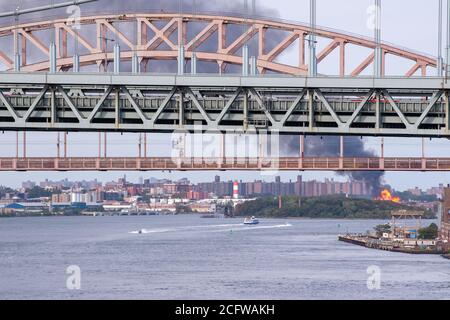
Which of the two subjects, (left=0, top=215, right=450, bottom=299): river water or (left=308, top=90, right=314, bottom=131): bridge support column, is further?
(left=0, top=215, right=450, bottom=299): river water

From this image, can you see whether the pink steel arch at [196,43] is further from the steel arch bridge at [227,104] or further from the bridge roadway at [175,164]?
the steel arch bridge at [227,104]

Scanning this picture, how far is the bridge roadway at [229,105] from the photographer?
42500mm

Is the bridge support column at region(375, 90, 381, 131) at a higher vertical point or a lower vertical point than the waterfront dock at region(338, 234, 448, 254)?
higher

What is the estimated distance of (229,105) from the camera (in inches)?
1684

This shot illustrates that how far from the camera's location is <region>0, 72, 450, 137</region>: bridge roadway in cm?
4250

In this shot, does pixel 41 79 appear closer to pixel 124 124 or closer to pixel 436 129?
pixel 124 124

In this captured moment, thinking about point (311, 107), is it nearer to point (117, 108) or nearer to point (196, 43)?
point (117, 108)

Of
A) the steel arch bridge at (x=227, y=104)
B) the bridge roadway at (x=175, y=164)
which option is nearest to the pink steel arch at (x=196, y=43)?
the bridge roadway at (x=175, y=164)

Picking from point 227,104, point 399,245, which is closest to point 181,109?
point 227,104

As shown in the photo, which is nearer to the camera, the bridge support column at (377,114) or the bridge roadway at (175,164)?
the bridge support column at (377,114)

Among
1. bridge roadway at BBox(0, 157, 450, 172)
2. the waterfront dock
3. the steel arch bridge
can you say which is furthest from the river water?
the steel arch bridge

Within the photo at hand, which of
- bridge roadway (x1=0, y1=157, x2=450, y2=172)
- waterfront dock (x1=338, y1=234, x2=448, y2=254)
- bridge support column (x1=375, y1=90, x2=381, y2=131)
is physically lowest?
waterfront dock (x1=338, y1=234, x2=448, y2=254)

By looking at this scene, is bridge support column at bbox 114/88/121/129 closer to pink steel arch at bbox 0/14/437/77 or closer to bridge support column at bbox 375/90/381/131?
bridge support column at bbox 375/90/381/131
